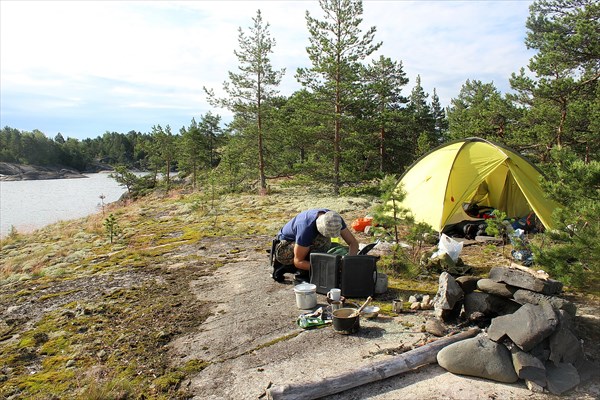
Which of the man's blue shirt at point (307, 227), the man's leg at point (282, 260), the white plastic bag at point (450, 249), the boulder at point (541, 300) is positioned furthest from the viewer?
the white plastic bag at point (450, 249)

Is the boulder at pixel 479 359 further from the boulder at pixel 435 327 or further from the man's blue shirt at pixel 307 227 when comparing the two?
the man's blue shirt at pixel 307 227

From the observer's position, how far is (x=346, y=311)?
170 inches

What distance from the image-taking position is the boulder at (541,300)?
3656mm

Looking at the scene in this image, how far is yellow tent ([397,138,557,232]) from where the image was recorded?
310 inches

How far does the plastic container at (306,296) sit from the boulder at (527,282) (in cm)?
206

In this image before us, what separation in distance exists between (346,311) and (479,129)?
14007 mm

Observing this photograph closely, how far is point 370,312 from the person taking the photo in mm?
4598

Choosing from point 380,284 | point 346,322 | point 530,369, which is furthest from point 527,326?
point 380,284

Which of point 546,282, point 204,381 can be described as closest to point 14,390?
point 204,381

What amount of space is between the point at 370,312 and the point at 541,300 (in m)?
1.74

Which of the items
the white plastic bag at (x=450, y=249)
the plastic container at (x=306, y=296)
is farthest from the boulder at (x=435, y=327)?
the white plastic bag at (x=450, y=249)

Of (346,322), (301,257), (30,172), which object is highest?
(30,172)

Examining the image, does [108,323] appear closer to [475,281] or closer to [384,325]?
[384,325]

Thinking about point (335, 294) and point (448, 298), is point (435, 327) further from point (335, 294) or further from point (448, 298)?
point (335, 294)
